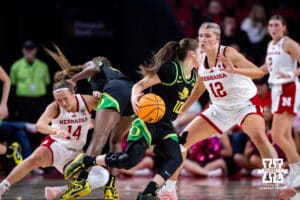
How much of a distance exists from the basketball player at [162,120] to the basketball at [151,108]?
0.20 ft

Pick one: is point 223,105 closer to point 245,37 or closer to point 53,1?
point 245,37

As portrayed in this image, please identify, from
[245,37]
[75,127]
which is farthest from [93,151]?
[245,37]

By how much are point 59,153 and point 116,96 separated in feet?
2.63

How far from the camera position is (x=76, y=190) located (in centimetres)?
784

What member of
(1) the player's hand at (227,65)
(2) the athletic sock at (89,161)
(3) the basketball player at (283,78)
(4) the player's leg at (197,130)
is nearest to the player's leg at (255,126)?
(4) the player's leg at (197,130)

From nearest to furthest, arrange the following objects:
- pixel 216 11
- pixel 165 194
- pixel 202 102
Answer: pixel 165 194 → pixel 202 102 → pixel 216 11

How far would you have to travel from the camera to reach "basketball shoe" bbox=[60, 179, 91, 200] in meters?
7.85

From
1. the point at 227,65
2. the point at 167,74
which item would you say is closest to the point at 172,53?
the point at 167,74

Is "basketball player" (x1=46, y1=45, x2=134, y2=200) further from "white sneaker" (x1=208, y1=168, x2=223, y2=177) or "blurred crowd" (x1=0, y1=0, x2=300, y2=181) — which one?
"white sneaker" (x1=208, y1=168, x2=223, y2=177)

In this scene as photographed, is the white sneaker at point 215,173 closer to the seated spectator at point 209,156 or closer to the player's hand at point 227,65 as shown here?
the seated spectator at point 209,156

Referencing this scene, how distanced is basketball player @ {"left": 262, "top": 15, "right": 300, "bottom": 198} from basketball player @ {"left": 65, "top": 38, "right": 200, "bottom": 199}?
7.66ft

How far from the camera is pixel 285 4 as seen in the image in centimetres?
1504

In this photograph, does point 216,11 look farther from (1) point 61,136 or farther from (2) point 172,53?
(1) point 61,136

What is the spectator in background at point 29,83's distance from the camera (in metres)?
13.8
